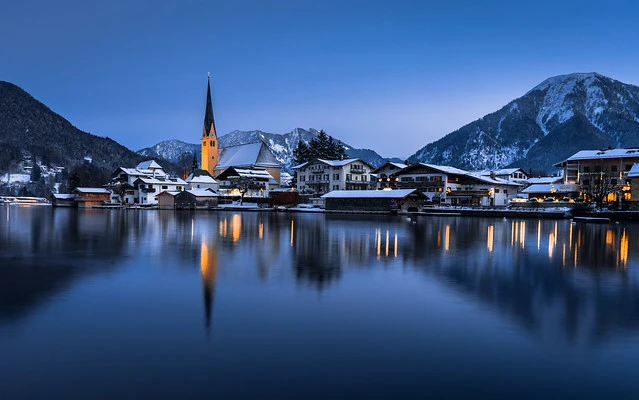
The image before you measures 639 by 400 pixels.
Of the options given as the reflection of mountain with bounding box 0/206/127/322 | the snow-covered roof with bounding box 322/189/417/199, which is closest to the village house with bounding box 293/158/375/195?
the snow-covered roof with bounding box 322/189/417/199

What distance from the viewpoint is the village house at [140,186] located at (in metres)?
81.8

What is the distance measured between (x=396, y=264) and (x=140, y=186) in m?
73.6

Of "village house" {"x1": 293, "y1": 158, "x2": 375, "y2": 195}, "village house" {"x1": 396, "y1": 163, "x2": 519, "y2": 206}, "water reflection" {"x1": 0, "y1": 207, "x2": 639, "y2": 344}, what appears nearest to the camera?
"water reflection" {"x1": 0, "y1": 207, "x2": 639, "y2": 344}

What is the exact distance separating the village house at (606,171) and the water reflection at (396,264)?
34.4 metres

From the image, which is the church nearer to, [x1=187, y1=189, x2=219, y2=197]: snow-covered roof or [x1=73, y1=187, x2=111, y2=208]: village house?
[x1=187, y1=189, x2=219, y2=197]: snow-covered roof

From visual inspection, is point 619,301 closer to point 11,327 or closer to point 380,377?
point 380,377

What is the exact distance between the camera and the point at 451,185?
66562 millimetres

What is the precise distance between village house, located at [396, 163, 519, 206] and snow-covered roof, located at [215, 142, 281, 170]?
127ft

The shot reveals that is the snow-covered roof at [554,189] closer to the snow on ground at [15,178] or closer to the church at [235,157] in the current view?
the church at [235,157]

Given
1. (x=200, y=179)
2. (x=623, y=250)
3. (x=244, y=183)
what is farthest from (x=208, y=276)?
(x=200, y=179)

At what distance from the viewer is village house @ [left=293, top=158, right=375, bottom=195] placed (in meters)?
76.3

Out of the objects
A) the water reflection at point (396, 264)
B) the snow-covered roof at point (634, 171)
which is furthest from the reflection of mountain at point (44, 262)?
the snow-covered roof at point (634, 171)

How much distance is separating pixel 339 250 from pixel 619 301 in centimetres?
1217

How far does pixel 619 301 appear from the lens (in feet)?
39.1
